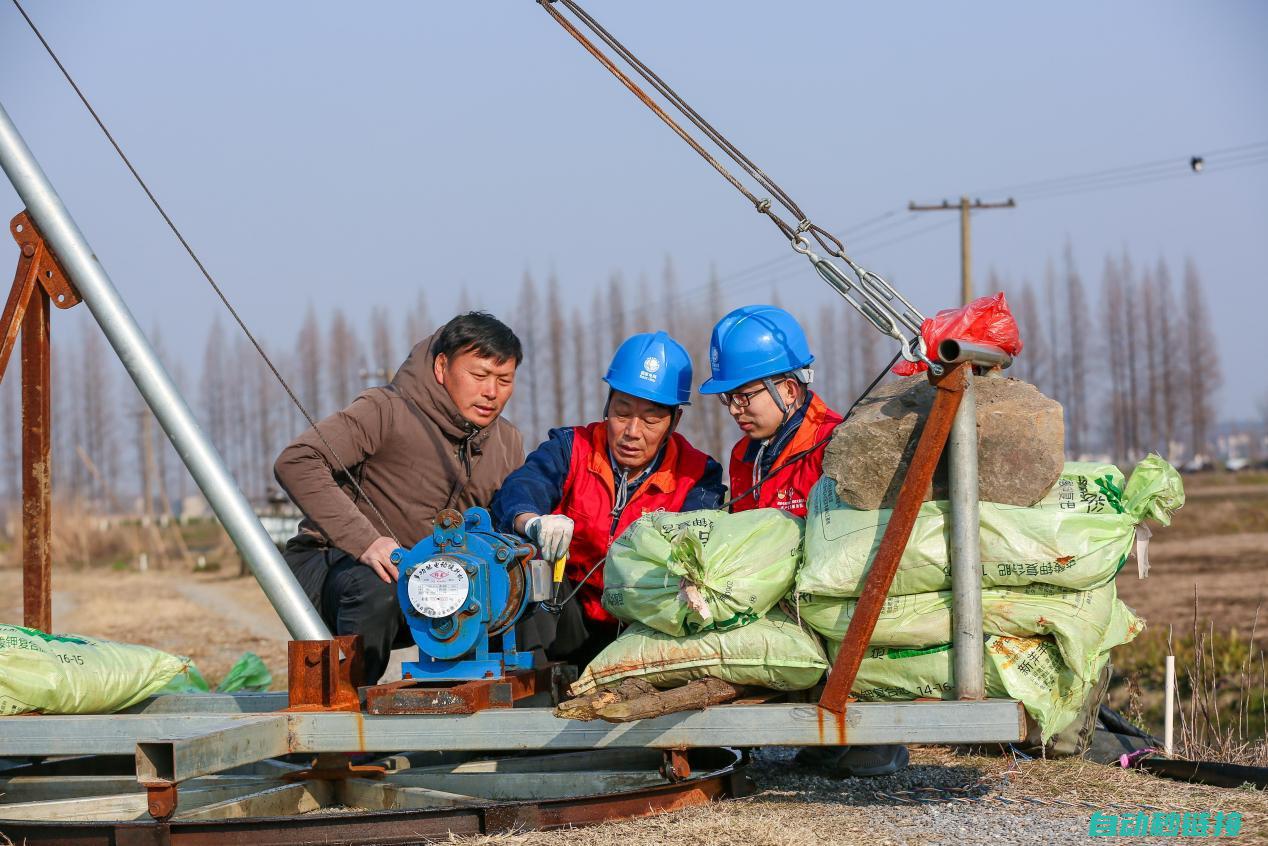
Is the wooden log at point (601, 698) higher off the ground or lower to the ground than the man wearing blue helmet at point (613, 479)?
lower

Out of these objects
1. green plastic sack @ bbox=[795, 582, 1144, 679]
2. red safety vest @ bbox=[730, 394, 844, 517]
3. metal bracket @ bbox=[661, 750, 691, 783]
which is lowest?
metal bracket @ bbox=[661, 750, 691, 783]

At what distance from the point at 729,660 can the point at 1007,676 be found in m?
0.83

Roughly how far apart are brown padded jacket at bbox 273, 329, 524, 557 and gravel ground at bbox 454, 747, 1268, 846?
1.68 meters

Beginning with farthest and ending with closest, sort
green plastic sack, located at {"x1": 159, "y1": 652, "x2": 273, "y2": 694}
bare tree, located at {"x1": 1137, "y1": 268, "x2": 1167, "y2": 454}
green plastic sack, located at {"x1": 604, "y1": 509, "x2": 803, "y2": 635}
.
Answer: bare tree, located at {"x1": 1137, "y1": 268, "x2": 1167, "y2": 454}
green plastic sack, located at {"x1": 159, "y1": 652, "x2": 273, "y2": 694}
green plastic sack, located at {"x1": 604, "y1": 509, "x2": 803, "y2": 635}

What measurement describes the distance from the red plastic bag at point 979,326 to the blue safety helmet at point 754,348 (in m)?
0.79

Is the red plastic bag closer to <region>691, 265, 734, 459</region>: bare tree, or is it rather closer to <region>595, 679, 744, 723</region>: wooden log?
<region>595, 679, 744, 723</region>: wooden log

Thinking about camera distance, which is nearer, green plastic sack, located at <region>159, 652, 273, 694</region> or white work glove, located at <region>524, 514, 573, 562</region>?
white work glove, located at <region>524, 514, 573, 562</region>

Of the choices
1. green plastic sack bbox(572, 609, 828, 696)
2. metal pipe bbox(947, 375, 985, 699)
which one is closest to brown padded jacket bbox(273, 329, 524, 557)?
green plastic sack bbox(572, 609, 828, 696)

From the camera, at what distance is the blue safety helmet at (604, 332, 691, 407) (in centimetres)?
509

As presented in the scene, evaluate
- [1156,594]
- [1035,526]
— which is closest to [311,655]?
[1035,526]

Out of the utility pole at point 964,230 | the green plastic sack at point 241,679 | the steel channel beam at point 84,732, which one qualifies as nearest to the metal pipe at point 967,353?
the steel channel beam at point 84,732

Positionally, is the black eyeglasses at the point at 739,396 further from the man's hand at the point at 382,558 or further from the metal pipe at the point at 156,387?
the metal pipe at the point at 156,387

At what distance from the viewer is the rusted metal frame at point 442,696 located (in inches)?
159

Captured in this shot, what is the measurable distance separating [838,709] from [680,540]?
2.24 ft
